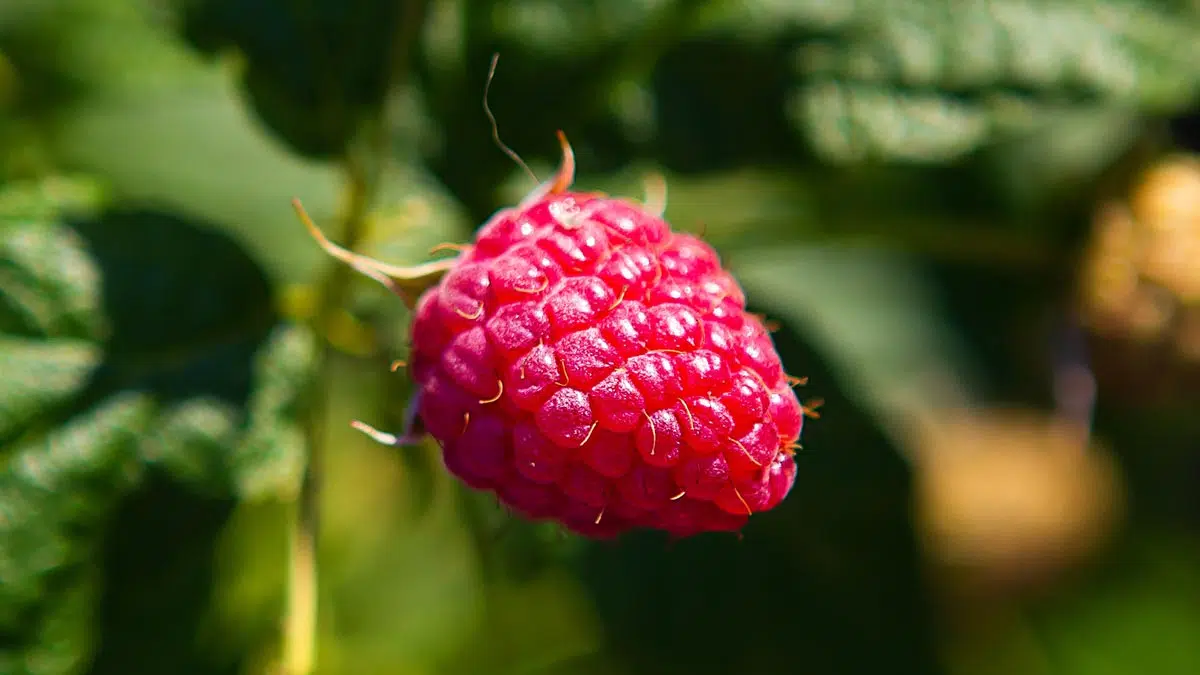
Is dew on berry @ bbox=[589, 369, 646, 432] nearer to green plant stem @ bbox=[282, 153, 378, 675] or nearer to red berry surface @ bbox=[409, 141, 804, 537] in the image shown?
red berry surface @ bbox=[409, 141, 804, 537]

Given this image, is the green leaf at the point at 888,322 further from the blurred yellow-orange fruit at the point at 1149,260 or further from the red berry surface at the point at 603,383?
the red berry surface at the point at 603,383

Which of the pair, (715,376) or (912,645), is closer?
(715,376)

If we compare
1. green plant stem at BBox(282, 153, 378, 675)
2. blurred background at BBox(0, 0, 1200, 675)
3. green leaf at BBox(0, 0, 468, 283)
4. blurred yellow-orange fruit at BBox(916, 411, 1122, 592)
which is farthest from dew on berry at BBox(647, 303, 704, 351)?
blurred yellow-orange fruit at BBox(916, 411, 1122, 592)

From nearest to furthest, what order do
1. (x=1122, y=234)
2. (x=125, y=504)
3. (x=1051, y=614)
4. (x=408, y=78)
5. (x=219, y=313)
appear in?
(x=125, y=504) → (x=219, y=313) → (x=408, y=78) → (x=1122, y=234) → (x=1051, y=614)

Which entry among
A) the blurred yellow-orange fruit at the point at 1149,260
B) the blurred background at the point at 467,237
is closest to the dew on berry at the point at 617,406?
the blurred background at the point at 467,237

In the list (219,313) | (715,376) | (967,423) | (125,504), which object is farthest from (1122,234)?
(125,504)

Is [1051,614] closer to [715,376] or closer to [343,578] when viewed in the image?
[343,578]

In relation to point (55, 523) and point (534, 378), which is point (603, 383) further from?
point (55, 523)

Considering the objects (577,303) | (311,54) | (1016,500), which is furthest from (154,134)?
(1016,500)
